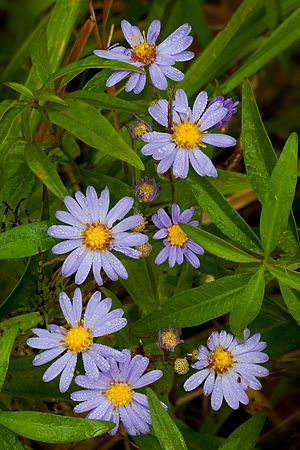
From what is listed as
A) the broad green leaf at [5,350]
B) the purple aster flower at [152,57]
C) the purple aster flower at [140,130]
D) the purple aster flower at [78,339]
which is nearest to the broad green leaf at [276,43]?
the purple aster flower at [152,57]

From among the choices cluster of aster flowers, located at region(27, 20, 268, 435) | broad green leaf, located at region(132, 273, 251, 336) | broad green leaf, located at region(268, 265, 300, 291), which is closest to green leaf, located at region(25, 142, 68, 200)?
cluster of aster flowers, located at region(27, 20, 268, 435)

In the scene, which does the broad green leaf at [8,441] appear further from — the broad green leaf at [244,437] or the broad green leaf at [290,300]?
the broad green leaf at [290,300]

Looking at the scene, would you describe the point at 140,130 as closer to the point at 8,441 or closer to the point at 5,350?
the point at 5,350

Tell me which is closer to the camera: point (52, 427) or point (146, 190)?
point (52, 427)

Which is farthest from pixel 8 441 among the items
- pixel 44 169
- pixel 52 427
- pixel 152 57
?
pixel 152 57

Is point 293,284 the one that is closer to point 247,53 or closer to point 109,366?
point 109,366

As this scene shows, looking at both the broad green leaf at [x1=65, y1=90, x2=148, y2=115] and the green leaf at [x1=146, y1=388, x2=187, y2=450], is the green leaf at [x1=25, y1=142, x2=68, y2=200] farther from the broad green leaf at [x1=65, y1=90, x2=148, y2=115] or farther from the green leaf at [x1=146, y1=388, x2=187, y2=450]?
the green leaf at [x1=146, y1=388, x2=187, y2=450]
